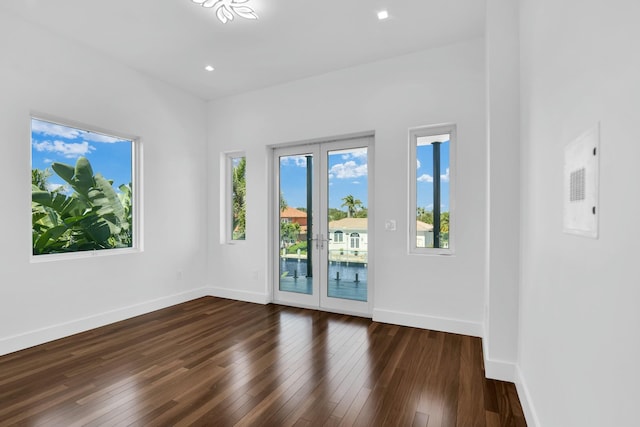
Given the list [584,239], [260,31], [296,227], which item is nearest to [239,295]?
[296,227]

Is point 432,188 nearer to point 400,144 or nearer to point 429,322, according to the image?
point 400,144

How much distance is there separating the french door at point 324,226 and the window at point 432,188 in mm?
602

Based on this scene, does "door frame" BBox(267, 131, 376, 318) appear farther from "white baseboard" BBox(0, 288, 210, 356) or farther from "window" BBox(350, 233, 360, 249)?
"white baseboard" BBox(0, 288, 210, 356)

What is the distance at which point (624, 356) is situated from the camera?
2.97ft

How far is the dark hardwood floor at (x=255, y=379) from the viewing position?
2.18 meters

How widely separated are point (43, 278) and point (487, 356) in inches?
174

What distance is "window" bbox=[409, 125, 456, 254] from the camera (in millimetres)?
3883

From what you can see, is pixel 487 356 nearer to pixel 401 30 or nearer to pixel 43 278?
pixel 401 30

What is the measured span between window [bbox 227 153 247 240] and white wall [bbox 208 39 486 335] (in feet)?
1.12

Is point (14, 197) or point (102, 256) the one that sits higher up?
point (14, 197)

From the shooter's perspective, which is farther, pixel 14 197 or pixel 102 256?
pixel 102 256

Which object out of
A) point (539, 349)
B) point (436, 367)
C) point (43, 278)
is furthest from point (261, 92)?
point (539, 349)

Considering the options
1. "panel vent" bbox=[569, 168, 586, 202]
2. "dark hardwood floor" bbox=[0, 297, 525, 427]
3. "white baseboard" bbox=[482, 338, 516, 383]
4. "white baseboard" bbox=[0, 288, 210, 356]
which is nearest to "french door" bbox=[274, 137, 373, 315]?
"dark hardwood floor" bbox=[0, 297, 525, 427]

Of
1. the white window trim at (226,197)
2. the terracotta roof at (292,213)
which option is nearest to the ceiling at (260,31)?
the white window trim at (226,197)
